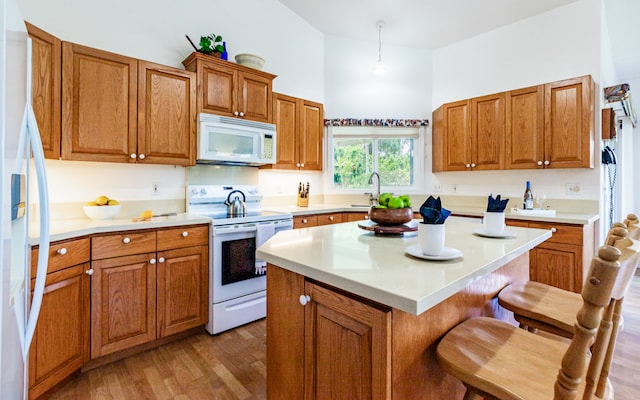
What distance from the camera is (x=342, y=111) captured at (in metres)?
4.06

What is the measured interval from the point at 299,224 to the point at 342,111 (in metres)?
1.84

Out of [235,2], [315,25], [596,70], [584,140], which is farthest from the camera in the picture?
[315,25]

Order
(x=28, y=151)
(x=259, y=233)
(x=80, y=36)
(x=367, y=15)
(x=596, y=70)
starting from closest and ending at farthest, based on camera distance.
Result: (x=28, y=151), (x=80, y=36), (x=259, y=233), (x=596, y=70), (x=367, y=15)

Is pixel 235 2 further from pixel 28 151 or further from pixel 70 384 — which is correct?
pixel 70 384

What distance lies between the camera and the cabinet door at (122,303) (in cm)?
192

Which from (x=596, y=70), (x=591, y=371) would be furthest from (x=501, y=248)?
(x=596, y=70)

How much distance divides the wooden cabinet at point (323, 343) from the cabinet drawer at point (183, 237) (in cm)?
128

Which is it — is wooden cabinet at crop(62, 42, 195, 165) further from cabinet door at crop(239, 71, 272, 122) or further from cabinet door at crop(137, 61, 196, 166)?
cabinet door at crop(239, 71, 272, 122)

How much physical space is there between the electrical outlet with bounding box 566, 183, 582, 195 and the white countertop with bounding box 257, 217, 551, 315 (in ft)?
6.69

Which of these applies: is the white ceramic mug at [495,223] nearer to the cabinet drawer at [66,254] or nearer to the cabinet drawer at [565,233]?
the cabinet drawer at [565,233]

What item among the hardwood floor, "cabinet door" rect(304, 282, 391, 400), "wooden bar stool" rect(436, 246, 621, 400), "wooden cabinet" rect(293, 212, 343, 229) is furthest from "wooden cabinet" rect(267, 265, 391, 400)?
"wooden cabinet" rect(293, 212, 343, 229)

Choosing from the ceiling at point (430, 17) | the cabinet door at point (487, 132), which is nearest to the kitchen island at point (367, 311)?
the cabinet door at point (487, 132)

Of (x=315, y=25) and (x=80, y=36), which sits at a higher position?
(x=315, y=25)

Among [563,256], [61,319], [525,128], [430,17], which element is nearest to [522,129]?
[525,128]
